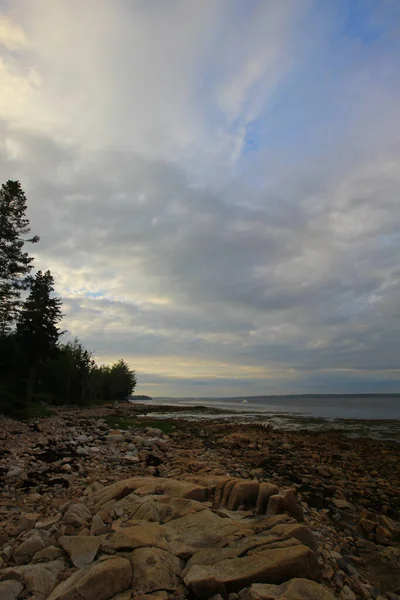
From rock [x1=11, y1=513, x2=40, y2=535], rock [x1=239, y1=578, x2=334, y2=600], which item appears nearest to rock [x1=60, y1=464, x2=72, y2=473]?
rock [x1=11, y1=513, x2=40, y2=535]

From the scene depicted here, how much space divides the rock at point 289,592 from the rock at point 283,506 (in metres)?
2.35

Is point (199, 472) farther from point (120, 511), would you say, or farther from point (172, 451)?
point (172, 451)

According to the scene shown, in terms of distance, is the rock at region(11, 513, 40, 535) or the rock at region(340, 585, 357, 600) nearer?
the rock at region(340, 585, 357, 600)

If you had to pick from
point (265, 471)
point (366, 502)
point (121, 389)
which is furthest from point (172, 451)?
point (121, 389)

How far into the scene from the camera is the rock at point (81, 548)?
222 inches

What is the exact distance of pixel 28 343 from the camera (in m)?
41.8

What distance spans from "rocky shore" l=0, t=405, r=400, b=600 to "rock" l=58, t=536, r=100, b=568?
0.8 inches

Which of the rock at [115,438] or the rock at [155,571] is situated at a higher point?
the rock at [155,571]

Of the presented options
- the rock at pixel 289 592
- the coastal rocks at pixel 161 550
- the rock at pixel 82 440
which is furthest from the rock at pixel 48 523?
the rock at pixel 82 440

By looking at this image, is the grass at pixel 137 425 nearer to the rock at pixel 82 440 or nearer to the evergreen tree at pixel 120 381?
the rock at pixel 82 440

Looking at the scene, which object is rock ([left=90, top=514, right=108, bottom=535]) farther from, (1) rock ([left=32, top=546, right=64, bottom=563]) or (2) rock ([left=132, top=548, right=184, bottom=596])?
(2) rock ([left=132, top=548, right=184, bottom=596])

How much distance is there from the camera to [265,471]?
45.3 feet

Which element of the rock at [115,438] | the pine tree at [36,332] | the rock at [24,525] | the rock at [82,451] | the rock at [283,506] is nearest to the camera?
the rock at [24,525]

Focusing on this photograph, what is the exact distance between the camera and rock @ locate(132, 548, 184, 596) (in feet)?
16.3
